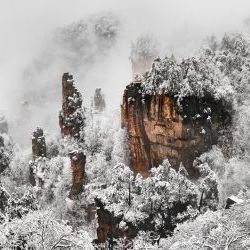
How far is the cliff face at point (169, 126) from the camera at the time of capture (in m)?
83.4

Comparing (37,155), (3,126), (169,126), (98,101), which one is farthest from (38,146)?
(3,126)

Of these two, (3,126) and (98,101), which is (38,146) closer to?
(98,101)

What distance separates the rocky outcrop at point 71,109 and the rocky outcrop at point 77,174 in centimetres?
1174

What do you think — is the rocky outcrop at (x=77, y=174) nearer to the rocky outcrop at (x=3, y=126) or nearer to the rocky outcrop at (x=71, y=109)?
the rocky outcrop at (x=71, y=109)

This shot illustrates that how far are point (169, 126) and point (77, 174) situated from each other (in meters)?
19.2

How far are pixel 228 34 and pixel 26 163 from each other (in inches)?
1907

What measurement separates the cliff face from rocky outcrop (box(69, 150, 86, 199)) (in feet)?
31.2

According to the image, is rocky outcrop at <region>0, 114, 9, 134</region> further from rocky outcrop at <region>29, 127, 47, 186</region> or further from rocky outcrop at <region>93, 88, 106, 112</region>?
rocky outcrop at <region>29, 127, 47, 186</region>

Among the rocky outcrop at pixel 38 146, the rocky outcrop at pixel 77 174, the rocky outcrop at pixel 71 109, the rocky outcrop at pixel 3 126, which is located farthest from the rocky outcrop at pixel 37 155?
the rocky outcrop at pixel 3 126

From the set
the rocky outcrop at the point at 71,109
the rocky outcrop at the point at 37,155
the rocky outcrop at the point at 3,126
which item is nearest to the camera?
the rocky outcrop at the point at 37,155

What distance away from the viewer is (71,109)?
106 metres

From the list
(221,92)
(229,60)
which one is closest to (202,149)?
(221,92)

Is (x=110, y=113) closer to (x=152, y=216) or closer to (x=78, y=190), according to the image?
(x=78, y=190)

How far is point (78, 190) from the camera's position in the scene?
94.3 metres
